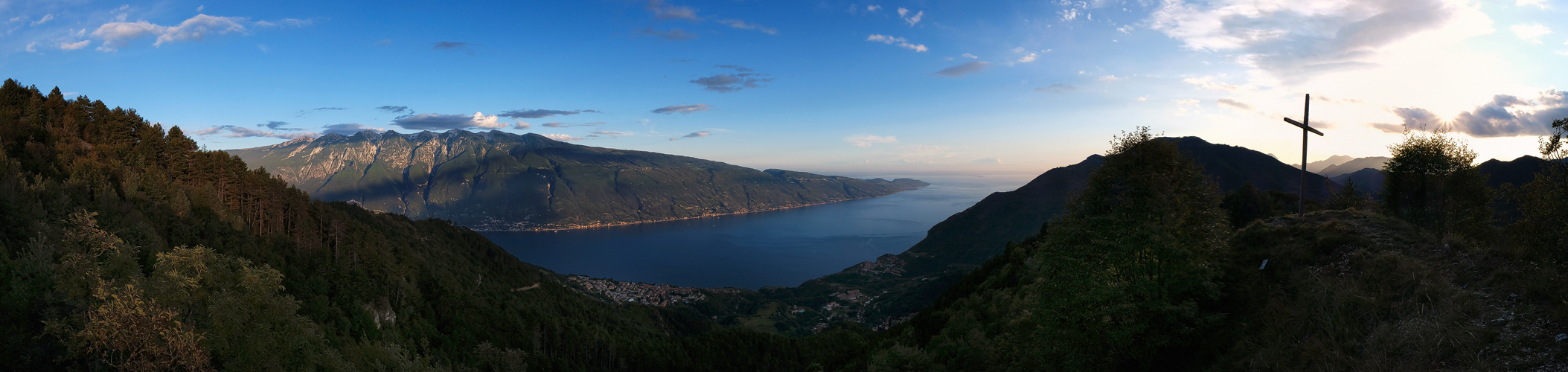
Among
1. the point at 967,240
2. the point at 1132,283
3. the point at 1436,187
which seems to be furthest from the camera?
the point at 967,240

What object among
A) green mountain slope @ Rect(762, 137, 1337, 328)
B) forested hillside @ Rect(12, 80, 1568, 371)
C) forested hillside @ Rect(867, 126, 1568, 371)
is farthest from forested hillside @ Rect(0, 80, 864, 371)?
forested hillside @ Rect(867, 126, 1568, 371)

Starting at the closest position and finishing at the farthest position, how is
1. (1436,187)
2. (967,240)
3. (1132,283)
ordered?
(1132,283), (1436,187), (967,240)

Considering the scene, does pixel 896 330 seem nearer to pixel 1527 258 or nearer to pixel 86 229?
pixel 1527 258

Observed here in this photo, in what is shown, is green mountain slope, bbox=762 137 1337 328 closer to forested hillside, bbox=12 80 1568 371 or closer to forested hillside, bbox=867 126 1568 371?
forested hillside, bbox=12 80 1568 371

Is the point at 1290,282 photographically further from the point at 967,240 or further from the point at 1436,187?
the point at 967,240

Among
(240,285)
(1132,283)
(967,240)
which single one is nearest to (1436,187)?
(1132,283)

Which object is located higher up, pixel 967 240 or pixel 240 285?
pixel 240 285

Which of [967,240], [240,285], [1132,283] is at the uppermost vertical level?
[1132,283]

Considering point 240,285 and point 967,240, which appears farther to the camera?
point 967,240
